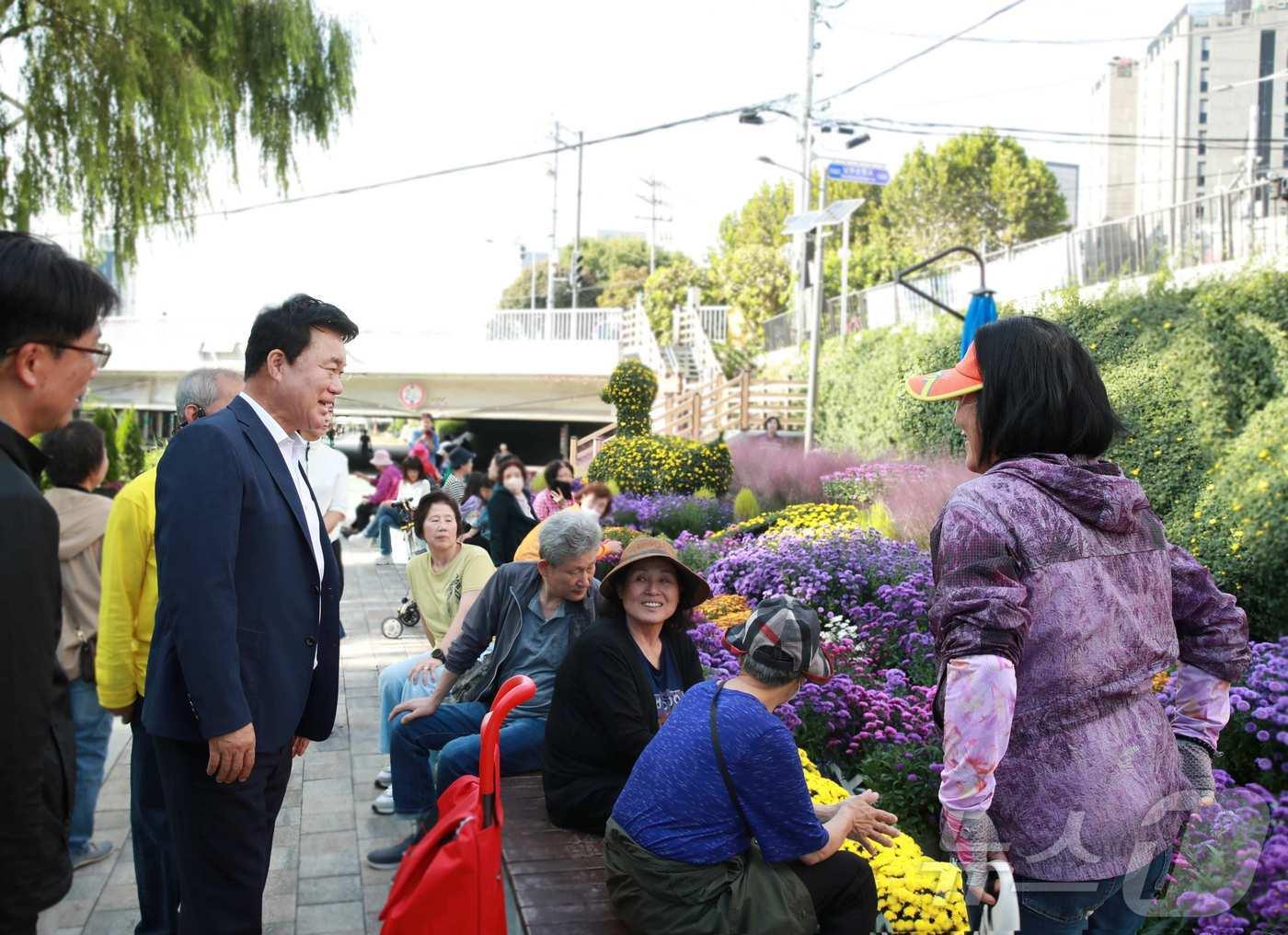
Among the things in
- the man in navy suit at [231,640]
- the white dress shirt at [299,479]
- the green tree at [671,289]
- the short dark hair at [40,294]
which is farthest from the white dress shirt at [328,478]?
the green tree at [671,289]

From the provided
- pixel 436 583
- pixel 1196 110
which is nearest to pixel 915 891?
pixel 436 583

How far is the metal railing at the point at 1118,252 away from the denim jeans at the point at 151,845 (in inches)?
443

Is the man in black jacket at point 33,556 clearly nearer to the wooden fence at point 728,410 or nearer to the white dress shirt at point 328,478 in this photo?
the white dress shirt at point 328,478

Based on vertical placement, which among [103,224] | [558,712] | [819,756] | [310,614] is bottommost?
[819,756]

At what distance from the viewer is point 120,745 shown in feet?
21.9

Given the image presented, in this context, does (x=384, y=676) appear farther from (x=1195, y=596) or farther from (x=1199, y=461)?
(x=1199, y=461)

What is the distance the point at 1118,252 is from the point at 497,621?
1738cm

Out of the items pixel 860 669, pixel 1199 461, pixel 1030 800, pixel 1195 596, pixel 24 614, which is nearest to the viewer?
pixel 24 614

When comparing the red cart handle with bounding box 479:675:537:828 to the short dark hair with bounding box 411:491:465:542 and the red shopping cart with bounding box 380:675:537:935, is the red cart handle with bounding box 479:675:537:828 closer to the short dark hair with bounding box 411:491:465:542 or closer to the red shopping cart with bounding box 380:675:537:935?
the red shopping cart with bounding box 380:675:537:935

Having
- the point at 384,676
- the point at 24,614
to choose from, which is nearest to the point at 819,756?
the point at 384,676

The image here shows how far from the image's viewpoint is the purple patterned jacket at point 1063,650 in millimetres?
2041

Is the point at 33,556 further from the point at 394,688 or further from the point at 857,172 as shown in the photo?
the point at 857,172

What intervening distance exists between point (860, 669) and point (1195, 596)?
318cm

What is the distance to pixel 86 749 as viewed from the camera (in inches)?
185
